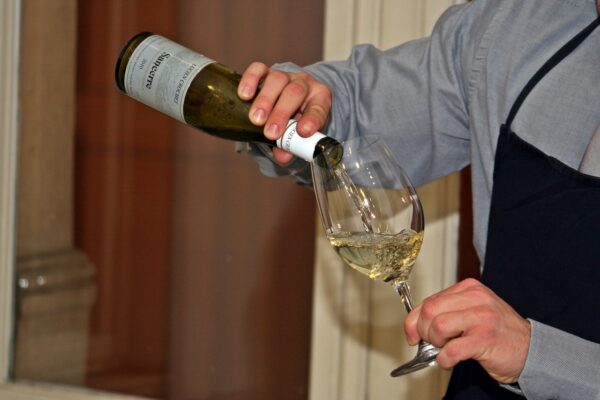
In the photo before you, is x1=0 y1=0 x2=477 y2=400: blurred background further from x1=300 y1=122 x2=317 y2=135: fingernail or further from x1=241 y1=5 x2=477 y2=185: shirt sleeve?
x1=300 y1=122 x2=317 y2=135: fingernail

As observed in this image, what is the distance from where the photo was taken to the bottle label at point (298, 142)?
93cm

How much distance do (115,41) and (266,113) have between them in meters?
1.20

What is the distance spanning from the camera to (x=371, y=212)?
3.04 ft

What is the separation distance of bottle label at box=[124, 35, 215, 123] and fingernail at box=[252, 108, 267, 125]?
0.26 ft

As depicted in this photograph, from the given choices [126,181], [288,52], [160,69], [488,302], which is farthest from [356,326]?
[488,302]

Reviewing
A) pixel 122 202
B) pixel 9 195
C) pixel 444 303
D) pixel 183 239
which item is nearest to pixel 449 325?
pixel 444 303

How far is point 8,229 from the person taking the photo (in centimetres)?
216

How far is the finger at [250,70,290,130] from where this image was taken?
0.96m

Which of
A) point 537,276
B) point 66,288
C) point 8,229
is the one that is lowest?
point 66,288

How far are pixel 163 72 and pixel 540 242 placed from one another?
0.45 m

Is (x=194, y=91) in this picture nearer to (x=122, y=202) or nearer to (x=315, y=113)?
(x=315, y=113)

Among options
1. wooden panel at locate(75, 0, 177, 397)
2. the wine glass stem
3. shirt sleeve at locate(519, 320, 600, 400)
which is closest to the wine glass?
the wine glass stem

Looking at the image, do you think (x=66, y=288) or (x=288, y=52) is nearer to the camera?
(x=288, y=52)

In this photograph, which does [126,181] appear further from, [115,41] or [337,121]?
[337,121]
